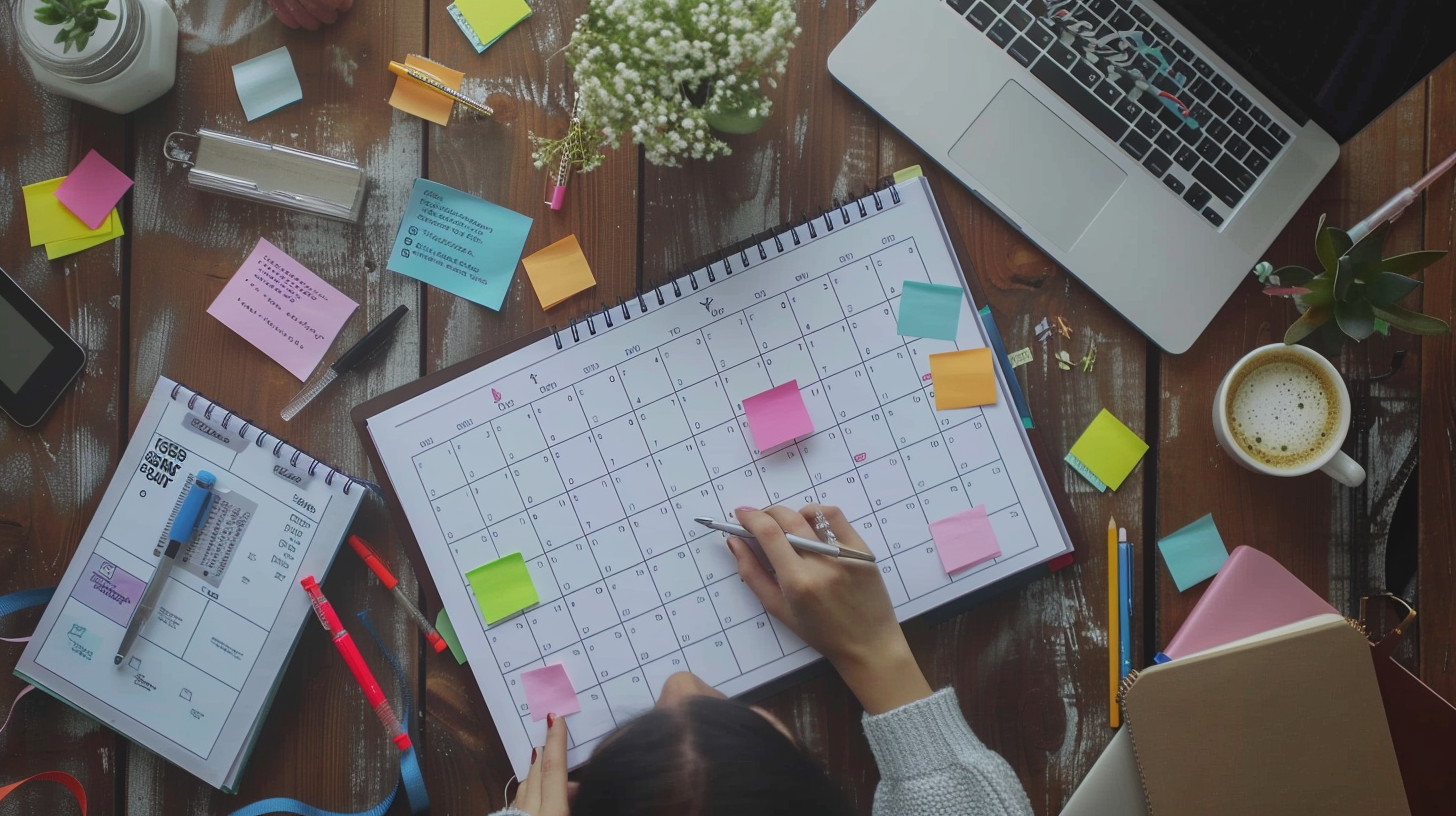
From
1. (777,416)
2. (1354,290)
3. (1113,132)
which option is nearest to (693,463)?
(777,416)

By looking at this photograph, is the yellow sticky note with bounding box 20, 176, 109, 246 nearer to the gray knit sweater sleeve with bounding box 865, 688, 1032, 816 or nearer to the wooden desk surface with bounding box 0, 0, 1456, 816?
the wooden desk surface with bounding box 0, 0, 1456, 816

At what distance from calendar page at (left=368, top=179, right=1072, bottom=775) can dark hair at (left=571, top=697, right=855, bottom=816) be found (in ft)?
0.33

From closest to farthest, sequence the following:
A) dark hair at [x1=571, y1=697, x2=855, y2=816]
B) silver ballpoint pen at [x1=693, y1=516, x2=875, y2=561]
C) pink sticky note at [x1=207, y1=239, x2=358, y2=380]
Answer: dark hair at [x1=571, y1=697, x2=855, y2=816]
silver ballpoint pen at [x1=693, y1=516, x2=875, y2=561]
pink sticky note at [x1=207, y1=239, x2=358, y2=380]

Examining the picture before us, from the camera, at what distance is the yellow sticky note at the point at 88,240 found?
0.89 m

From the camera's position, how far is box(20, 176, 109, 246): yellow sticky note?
2.91 feet

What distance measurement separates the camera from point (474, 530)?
85cm

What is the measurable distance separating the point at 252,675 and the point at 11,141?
2.01 ft

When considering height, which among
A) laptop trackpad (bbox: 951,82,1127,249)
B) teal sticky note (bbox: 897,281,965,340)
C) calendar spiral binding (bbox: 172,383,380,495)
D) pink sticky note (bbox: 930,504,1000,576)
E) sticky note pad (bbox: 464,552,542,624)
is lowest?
sticky note pad (bbox: 464,552,542,624)

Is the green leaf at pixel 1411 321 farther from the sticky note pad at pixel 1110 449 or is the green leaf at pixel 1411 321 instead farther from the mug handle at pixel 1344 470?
the sticky note pad at pixel 1110 449

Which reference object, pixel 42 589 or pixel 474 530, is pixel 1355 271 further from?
pixel 42 589

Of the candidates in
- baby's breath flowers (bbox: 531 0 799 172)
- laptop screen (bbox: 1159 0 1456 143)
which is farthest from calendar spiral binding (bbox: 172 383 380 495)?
laptop screen (bbox: 1159 0 1456 143)

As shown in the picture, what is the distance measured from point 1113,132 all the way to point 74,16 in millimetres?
972

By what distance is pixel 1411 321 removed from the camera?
0.77 meters

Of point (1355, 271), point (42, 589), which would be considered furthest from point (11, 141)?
point (1355, 271)
